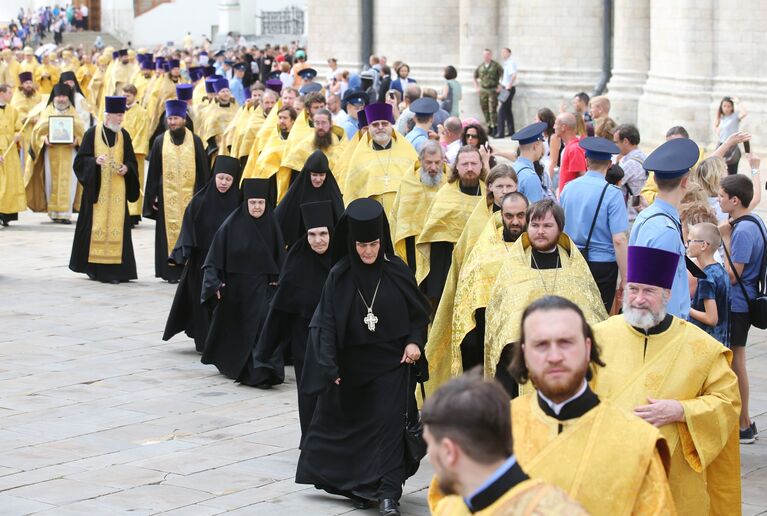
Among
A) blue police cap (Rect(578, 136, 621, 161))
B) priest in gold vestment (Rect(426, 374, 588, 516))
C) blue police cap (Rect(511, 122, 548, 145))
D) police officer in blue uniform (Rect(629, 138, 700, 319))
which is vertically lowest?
priest in gold vestment (Rect(426, 374, 588, 516))

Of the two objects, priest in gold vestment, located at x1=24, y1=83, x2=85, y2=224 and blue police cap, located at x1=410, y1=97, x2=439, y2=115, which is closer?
blue police cap, located at x1=410, y1=97, x2=439, y2=115

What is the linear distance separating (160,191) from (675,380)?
10.4 metres

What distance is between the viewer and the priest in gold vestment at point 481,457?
3391 mm

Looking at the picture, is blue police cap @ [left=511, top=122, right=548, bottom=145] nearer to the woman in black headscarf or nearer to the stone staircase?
the woman in black headscarf

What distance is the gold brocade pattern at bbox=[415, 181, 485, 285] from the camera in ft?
31.6

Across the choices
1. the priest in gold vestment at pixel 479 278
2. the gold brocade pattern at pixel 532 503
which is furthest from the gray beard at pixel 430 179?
the gold brocade pattern at pixel 532 503

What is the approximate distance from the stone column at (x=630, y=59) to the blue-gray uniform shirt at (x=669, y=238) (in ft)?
61.3

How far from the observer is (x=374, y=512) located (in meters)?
7.76

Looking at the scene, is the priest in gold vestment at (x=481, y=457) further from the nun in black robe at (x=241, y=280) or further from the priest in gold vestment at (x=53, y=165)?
the priest in gold vestment at (x=53, y=165)

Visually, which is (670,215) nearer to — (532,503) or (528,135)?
(528,135)

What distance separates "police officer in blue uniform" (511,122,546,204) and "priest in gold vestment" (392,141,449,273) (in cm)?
55

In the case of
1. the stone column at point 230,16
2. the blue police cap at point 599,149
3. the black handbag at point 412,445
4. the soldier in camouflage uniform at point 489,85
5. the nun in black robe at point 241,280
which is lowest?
the black handbag at point 412,445

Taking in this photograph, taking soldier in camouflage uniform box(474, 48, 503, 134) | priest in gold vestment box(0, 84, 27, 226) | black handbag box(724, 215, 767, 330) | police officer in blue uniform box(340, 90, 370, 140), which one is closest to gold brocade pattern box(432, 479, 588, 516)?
black handbag box(724, 215, 767, 330)

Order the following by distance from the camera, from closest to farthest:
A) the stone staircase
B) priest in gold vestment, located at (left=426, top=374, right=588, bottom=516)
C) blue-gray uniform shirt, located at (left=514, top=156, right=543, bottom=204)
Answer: priest in gold vestment, located at (left=426, top=374, right=588, bottom=516) < blue-gray uniform shirt, located at (left=514, top=156, right=543, bottom=204) < the stone staircase
